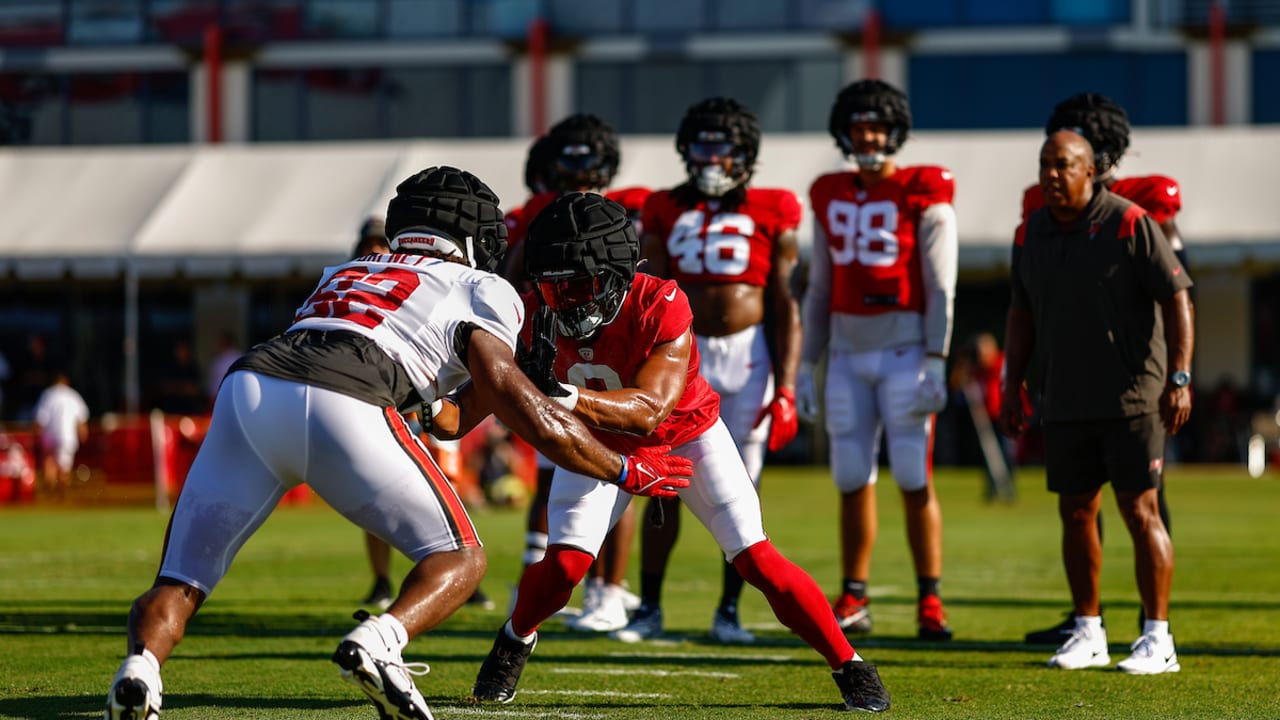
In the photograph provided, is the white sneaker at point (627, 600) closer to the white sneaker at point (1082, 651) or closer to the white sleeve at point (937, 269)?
the white sleeve at point (937, 269)

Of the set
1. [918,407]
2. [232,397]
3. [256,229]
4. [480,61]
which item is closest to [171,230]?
[256,229]

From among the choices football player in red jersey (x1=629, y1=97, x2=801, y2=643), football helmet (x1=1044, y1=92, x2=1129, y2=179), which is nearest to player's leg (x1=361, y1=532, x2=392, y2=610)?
football player in red jersey (x1=629, y1=97, x2=801, y2=643)

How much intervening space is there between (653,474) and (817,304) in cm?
340

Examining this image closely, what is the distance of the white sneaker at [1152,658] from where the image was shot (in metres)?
6.33

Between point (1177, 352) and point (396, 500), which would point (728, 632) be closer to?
point (1177, 352)

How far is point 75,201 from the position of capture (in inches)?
976

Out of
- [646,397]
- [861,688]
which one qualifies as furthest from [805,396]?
[646,397]

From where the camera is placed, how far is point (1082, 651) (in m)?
6.55

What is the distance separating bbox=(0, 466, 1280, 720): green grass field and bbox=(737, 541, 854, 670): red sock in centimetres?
21

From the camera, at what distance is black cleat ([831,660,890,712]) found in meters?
5.43

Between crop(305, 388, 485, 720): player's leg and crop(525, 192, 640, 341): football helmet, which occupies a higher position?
crop(525, 192, 640, 341): football helmet

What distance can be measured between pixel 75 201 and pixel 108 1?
989 centimetres

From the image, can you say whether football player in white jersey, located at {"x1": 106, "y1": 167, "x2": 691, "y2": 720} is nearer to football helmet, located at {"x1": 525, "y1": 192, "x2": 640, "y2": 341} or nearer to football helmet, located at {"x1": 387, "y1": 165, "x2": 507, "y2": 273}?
football helmet, located at {"x1": 387, "y1": 165, "x2": 507, "y2": 273}

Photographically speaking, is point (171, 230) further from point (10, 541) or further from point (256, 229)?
point (10, 541)
